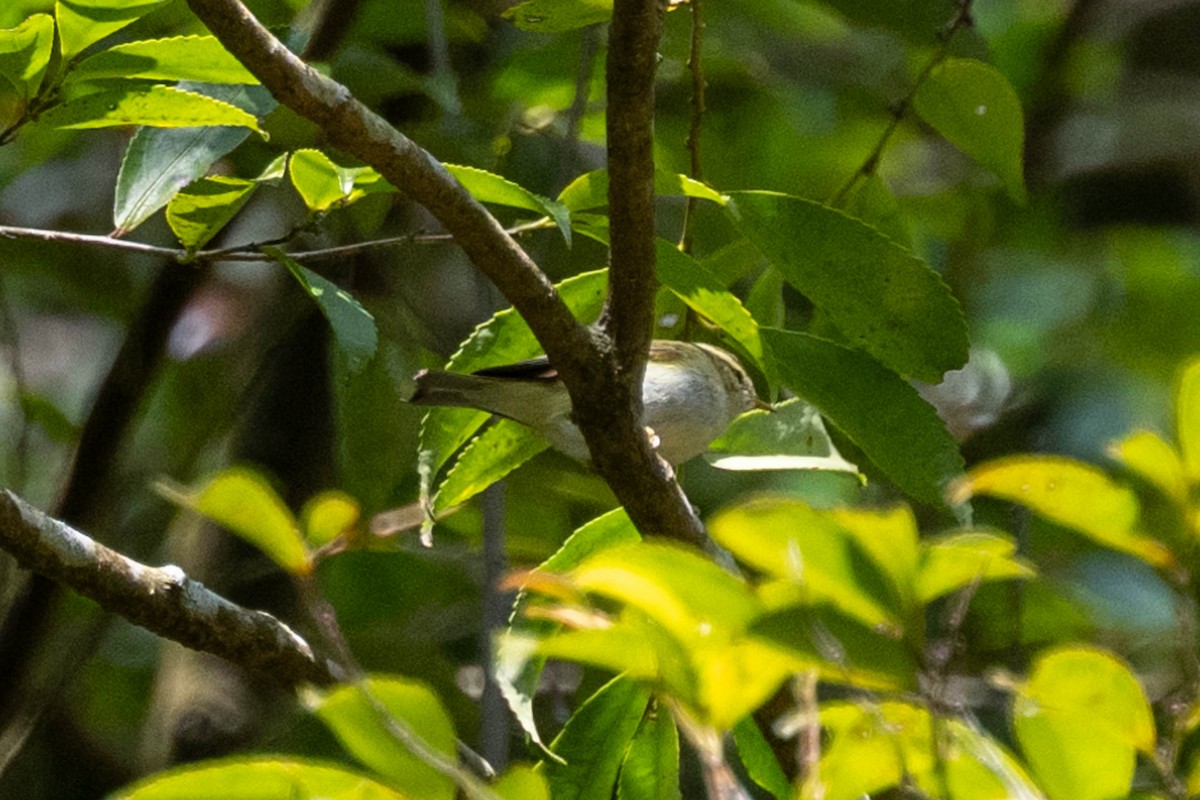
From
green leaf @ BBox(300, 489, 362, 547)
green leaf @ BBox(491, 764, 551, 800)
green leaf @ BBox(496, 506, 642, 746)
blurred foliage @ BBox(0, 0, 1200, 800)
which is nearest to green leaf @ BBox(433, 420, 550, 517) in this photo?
blurred foliage @ BBox(0, 0, 1200, 800)

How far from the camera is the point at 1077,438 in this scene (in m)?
3.46

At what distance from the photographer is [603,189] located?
150cm

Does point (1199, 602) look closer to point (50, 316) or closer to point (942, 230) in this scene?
point (942, 230)

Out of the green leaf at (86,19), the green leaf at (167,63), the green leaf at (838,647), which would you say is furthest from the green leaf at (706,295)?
the green leaf at (838,647)

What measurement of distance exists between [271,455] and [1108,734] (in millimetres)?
2342

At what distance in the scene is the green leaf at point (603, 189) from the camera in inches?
56.7

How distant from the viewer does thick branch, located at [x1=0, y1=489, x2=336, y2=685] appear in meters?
1.34

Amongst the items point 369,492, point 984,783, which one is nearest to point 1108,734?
point 984,783

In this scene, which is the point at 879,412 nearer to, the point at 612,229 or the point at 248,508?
the point at 612,229

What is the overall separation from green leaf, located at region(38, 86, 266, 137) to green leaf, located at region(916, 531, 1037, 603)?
2.77 feet

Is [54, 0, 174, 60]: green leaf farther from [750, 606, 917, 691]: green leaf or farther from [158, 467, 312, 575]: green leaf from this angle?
[750, 606, 917, 691]: green leaf

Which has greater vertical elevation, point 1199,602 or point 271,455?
point 271,455

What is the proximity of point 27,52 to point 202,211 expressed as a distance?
21cm

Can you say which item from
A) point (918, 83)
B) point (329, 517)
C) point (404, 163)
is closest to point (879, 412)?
point (918, 83)
